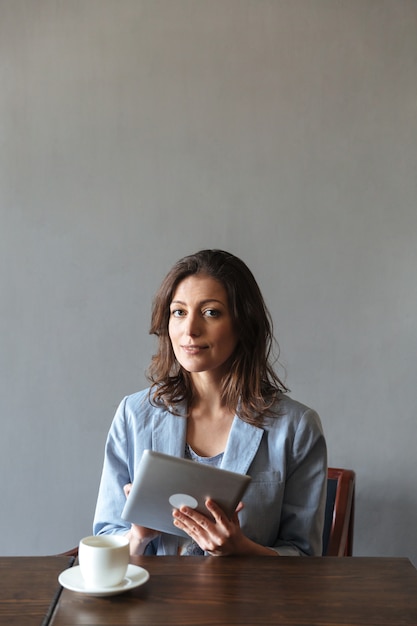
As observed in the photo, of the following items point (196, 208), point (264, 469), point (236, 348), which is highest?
point (196, 208)

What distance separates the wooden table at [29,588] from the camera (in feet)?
4.02

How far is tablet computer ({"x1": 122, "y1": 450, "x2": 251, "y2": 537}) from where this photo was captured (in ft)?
4.69

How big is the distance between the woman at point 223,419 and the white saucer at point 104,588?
354 mm

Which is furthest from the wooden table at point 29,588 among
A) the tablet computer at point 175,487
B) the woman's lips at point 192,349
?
the woman's lips at point 192,349

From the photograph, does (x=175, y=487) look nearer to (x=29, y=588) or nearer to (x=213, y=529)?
(x=213, y=529)

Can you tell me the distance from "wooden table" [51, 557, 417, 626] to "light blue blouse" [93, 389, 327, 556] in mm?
286

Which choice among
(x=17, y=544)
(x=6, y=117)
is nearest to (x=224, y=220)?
(x=6, y=117)

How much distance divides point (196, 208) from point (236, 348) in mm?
928

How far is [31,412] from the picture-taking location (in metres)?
2.76

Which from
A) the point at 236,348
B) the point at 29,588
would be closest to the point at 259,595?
the point at 29,588

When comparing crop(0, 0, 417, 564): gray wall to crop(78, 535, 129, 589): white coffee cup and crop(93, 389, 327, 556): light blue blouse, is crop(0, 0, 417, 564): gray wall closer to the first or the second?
crop(93, 389, 327, 556): light blue blouse

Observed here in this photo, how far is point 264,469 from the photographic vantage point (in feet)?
6.02

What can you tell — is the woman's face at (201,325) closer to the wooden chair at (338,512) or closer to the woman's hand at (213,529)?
the woman's hand at (213,529)

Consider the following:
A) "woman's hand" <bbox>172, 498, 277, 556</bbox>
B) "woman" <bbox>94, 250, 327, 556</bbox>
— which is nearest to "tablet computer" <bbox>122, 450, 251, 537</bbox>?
"woman's hand" <bbox>172, 498, 277, 556</bbox>
